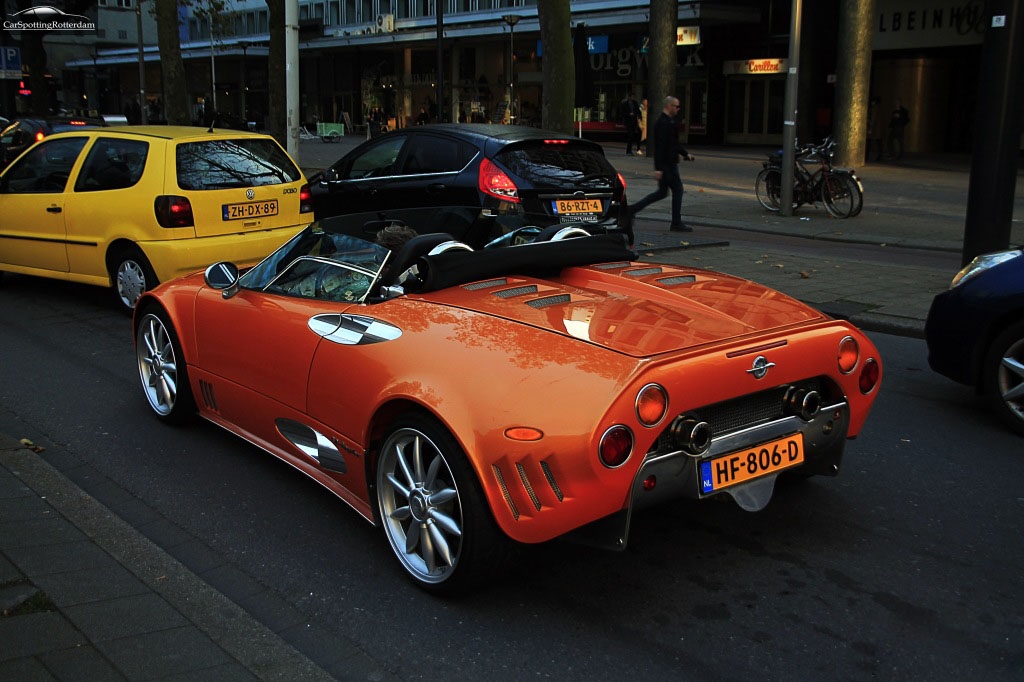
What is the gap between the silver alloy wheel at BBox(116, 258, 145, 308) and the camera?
27.6 ft

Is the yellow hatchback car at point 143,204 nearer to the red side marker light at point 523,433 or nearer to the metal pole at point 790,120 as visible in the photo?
the red side marker light at point 523,433

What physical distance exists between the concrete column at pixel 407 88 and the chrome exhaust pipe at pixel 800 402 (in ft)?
171

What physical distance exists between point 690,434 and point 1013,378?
306cm

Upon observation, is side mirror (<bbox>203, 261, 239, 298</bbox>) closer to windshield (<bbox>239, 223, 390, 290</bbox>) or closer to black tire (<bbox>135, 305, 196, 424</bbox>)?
windshield (<bbox>239, 223, 390, 290</bbox>)

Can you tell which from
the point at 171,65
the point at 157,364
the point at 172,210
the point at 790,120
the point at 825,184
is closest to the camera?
the point at 157,364

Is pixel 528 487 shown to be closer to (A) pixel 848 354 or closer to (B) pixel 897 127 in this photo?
(A) pixel 848 354

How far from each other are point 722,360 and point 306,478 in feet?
7.53

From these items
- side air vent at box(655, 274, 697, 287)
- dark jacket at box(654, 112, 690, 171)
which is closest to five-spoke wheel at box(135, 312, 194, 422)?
side air vent at box(655, 274, 697, 287)

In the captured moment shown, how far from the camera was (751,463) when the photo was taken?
11.8 ft

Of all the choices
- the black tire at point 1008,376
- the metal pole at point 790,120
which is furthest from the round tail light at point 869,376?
the metal pole at point 790,120

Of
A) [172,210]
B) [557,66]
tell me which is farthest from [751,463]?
[557,66]

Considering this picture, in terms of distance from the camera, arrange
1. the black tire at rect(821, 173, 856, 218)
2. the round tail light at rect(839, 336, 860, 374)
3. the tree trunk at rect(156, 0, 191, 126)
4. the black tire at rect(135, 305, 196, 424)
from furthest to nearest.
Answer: the tree trunk at rect(156, 0, 191, 126)
the black tire at rect(821, 173, 856, 218)
the black tire at rect(135, 305, 196, 424)
the round tail light at rect(839, 336, 860, 374)

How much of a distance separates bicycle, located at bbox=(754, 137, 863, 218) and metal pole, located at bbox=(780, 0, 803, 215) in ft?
0.88

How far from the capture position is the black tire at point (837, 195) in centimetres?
1596
